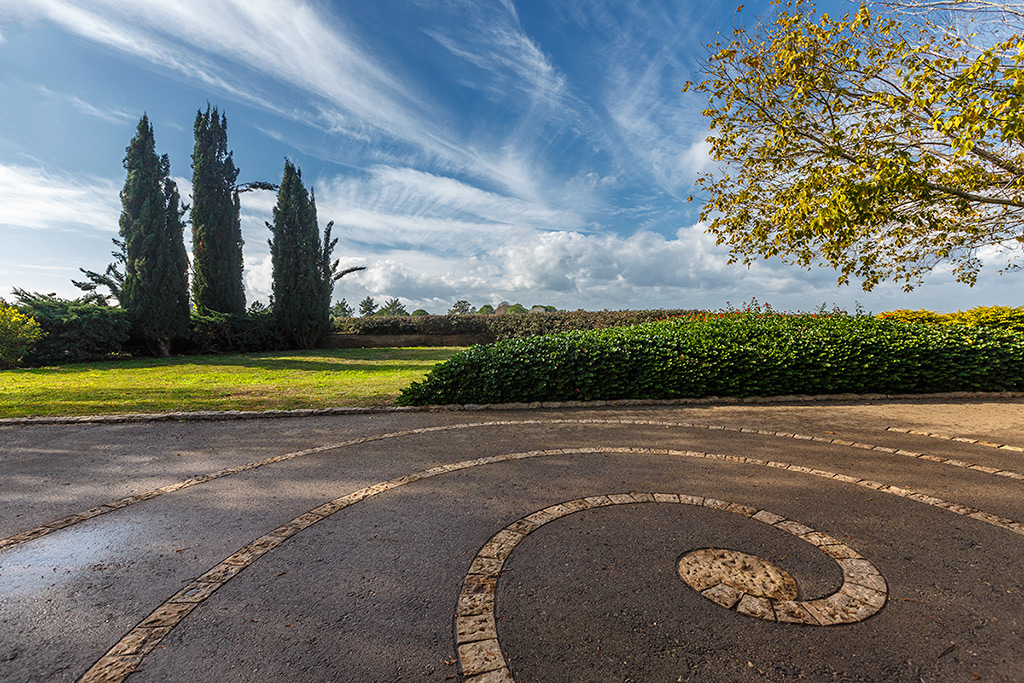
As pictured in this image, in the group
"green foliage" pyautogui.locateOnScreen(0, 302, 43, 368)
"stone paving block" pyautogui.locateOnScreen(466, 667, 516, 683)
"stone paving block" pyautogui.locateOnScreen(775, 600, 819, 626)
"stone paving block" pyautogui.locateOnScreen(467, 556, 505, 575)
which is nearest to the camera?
"stone paving block" pyautogui.locateOnScreen(466, 667, 516, 683)

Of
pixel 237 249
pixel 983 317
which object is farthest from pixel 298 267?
pixel 983 317

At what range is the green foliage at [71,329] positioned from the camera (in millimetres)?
15375

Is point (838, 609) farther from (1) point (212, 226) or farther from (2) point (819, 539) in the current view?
(1) point (212, 226)

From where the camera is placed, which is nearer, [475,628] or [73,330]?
[475,628]

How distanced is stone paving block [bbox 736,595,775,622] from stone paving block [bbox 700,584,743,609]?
33 mm

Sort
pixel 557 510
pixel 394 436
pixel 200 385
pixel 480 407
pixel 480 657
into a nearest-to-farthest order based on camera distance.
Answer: pixel 480 657
pixel 557 510
pixel 394 436
pixel 480 407
pixel 200 385

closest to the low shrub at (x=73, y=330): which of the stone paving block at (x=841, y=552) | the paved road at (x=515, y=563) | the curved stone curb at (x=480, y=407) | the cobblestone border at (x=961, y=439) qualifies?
the curved stone curb at (x=480, y=407)

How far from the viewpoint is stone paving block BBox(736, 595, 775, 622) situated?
2545 millimetres

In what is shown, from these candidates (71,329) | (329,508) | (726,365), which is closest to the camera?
(329,508)

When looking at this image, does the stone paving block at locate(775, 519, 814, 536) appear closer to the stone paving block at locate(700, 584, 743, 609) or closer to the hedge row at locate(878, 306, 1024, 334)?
the stone paving block at locate(700, 584, 743, 609)

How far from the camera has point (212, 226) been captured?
22.7 m

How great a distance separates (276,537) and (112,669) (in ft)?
4.08

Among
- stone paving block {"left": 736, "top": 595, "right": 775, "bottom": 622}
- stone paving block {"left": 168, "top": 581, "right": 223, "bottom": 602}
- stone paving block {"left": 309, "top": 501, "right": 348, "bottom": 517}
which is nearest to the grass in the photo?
stone paving block {"left": 309, "top": 501, "right": 348, "bottom": 517}

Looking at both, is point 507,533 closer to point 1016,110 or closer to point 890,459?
point 890,459
